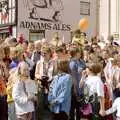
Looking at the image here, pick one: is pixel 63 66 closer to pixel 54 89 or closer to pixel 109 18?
pixel 54 89

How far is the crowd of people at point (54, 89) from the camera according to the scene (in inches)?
324

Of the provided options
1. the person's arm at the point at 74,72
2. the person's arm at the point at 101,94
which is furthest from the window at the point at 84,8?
the person's arm at the point at 101,94

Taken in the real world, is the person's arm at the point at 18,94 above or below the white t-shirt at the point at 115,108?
above

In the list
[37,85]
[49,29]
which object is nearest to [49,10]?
[49,29]

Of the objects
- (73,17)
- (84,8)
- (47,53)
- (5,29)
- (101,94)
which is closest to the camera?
(101,94)

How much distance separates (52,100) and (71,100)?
2.18ft

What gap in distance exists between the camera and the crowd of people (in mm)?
8234

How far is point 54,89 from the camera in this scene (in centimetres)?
827

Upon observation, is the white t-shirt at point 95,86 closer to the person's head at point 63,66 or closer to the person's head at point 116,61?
the person's head at point 63,66

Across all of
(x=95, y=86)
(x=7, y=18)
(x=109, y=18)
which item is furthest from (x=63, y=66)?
(x=109, y=18)

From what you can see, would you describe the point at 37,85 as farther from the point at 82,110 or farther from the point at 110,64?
the point at 110,64

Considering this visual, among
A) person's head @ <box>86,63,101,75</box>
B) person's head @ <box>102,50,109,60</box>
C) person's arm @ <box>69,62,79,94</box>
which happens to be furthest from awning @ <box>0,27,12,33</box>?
person's head @ <box>86,63,101,75</box>

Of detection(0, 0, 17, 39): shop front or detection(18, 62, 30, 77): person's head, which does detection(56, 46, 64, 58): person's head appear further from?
detection(0, 0, 17, 39): shop front

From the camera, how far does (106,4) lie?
82.3ft
